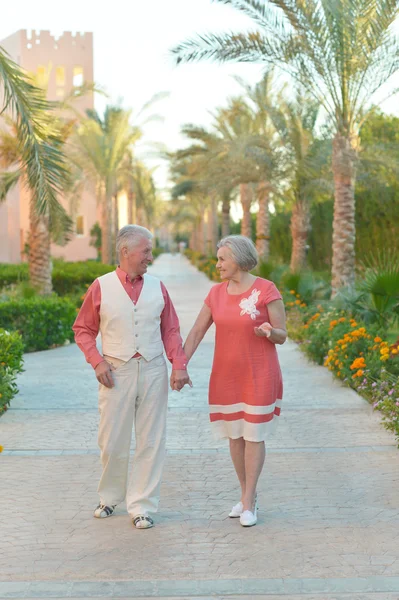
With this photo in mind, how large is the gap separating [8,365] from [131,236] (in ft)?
12.7

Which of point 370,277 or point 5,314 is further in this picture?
point 5,314

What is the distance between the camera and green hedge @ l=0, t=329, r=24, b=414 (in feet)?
26.5

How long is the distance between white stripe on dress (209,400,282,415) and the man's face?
0.87 m

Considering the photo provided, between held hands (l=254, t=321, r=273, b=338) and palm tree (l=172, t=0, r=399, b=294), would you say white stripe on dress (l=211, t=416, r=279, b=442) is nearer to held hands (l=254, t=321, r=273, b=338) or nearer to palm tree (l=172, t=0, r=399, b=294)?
held hands (l=254, t=321, r=273, b=338)

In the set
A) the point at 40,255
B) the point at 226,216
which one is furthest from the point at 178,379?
the point at 226,216

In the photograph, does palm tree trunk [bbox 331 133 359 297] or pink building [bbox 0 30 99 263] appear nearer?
palm tree trunk [bbox 331 133 359 297]

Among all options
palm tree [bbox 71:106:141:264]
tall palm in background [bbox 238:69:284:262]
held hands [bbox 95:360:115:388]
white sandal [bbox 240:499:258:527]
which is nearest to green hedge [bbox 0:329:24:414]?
held hands [bbox 95:360:115:388]

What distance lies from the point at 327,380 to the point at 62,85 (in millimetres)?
46237

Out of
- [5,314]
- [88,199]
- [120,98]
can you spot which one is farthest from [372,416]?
[88,199]

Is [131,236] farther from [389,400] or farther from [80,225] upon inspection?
[80,225]

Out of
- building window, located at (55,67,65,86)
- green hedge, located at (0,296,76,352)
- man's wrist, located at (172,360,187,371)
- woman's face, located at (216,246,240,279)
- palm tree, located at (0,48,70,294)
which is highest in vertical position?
building window, located at (55,67,65,86)

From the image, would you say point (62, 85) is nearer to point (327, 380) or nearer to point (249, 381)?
point (327, 380)

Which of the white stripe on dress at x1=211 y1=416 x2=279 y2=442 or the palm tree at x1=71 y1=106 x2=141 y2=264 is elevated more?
the palm tree at x1=71 y1=106 x2=141 y2=264

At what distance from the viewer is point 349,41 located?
15.1 meters
